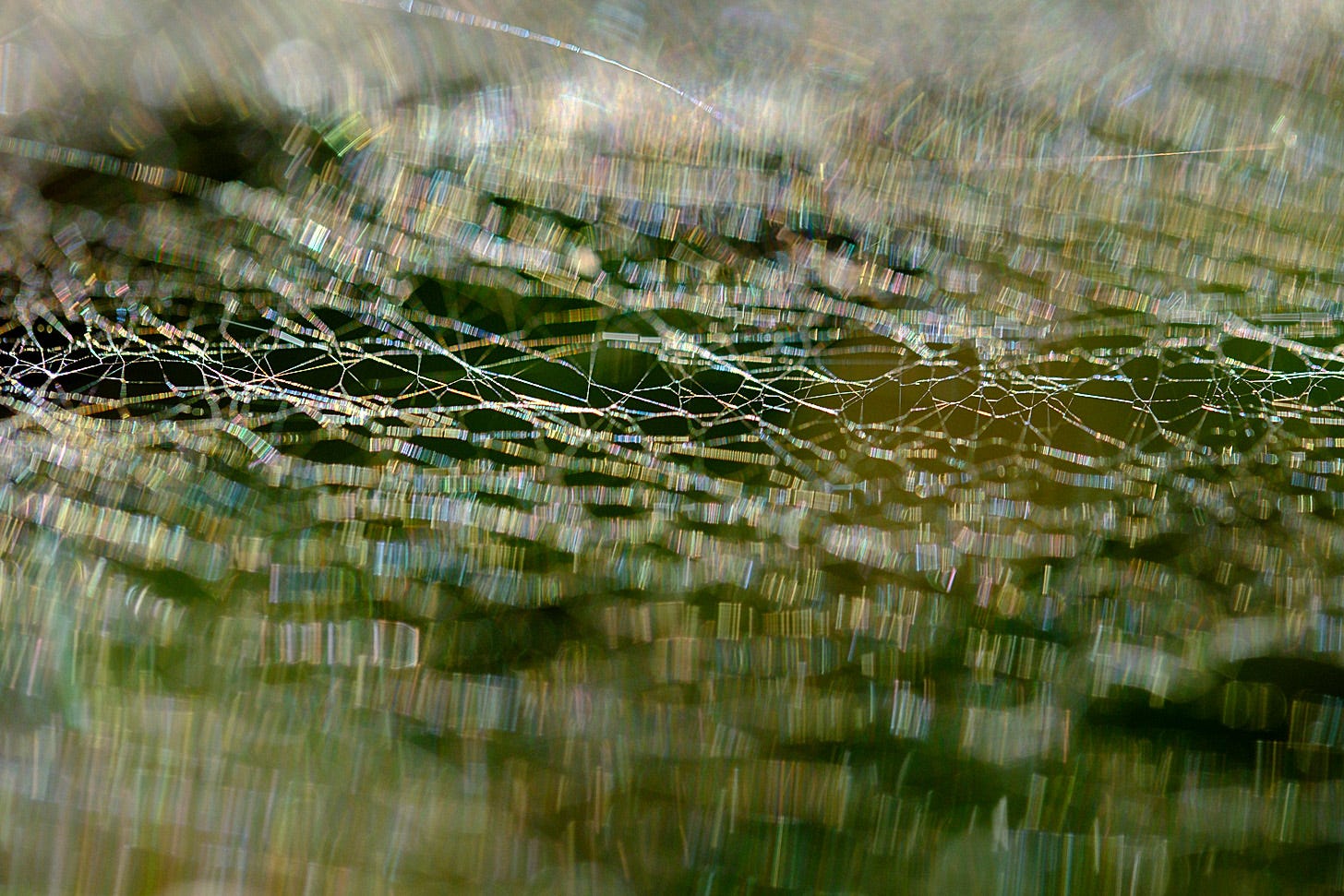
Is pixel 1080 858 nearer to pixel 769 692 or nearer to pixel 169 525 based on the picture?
pixel 769 692

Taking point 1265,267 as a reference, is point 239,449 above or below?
below

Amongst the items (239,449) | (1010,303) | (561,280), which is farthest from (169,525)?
(1010,303)

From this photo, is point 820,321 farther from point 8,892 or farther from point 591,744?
point 8,892

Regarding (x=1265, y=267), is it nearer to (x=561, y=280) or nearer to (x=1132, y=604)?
(x=1132, y=604)

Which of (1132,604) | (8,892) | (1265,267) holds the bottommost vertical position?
(8,892)

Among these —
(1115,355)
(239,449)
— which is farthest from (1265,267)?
(239,449)

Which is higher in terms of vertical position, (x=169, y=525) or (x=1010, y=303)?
(x=1010, y=303)
